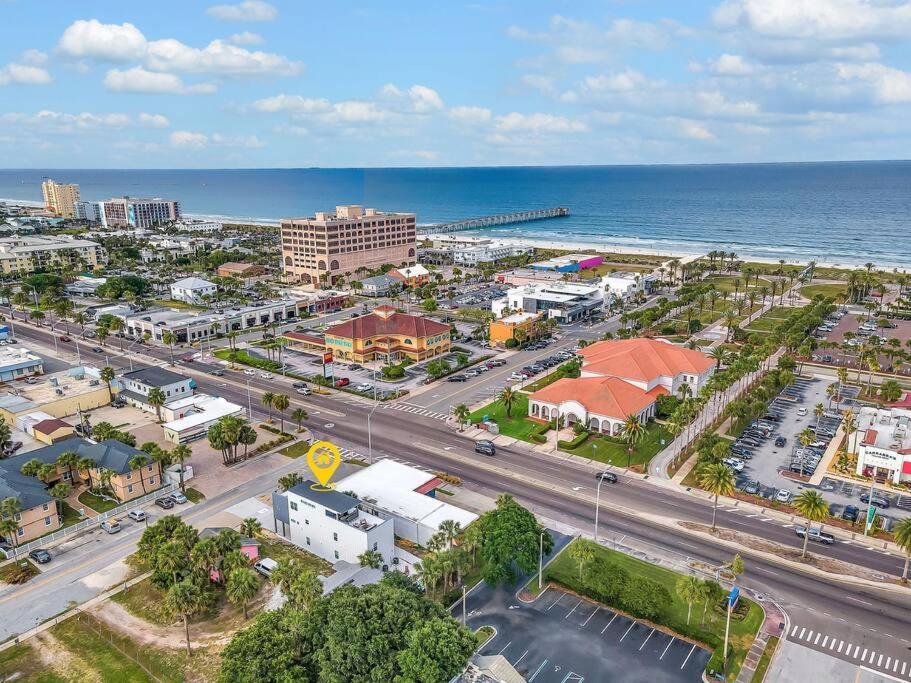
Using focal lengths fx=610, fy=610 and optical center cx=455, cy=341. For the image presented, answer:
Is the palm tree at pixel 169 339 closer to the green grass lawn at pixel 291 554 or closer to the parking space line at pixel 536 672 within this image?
the green grass lawn at pixel 291 554

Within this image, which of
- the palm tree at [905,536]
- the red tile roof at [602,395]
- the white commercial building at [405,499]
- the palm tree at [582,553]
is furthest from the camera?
the red tile roof at [602,395]

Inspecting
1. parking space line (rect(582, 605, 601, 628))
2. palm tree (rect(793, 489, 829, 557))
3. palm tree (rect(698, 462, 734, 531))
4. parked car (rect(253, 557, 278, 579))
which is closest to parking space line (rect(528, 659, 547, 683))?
parking space line (rect(582, 605, 601, 628))

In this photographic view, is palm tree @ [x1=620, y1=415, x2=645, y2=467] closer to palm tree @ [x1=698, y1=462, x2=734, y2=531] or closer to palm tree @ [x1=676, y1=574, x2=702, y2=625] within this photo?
palm tree @ [x1=698, y1=462, x2=734, y2=531]

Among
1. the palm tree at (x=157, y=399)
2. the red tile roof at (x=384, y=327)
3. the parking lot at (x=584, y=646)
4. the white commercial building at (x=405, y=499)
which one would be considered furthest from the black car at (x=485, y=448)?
the palm tree at (x=157, y=399)

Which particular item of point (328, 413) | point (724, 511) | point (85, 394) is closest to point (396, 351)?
point (328, 413)

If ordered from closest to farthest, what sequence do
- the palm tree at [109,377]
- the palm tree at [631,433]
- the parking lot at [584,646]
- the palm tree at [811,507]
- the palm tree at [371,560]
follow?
the parking lot at [584,646], the palm tree at [371,560], the palm tree at [811,507], the palm tree at [631,433], the palm tree at [109,377]
